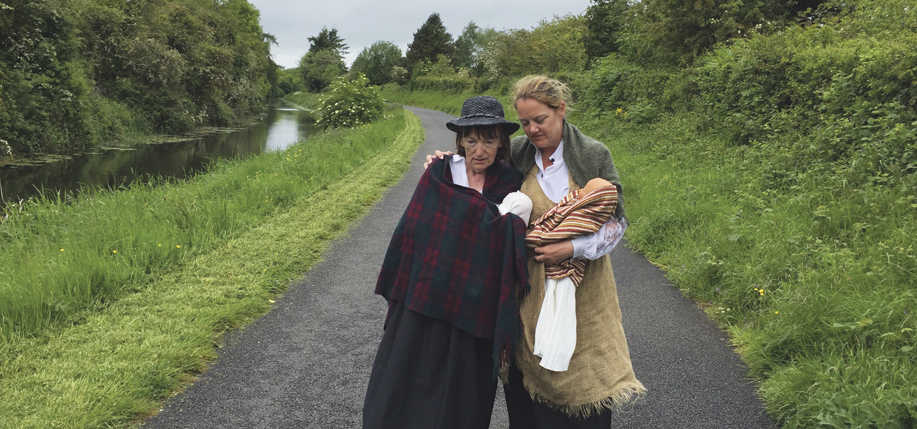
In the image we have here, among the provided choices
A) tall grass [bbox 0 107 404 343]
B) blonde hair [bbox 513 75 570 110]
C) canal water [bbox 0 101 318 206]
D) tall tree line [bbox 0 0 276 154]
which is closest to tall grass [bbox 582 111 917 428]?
blonde hair [bbox 513 75 570 110]

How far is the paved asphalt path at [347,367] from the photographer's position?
285 cm

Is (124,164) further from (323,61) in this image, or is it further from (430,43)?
(323,61)

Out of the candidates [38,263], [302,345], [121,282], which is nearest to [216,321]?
[302,345]

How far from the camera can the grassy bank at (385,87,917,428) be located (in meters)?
→ 2.76

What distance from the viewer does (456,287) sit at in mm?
1872

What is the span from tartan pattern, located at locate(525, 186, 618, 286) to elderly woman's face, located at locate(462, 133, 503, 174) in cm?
28

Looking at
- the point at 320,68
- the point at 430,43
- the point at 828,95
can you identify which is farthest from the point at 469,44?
the point at 828,95

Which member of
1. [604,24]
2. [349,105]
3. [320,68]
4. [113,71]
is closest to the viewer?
[604,24]

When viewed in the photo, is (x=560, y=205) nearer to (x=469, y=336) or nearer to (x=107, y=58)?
(x=469, y=336)

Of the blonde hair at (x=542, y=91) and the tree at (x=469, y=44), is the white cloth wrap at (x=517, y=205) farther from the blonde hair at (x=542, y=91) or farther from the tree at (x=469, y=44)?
the tree at (x=469, y=44)

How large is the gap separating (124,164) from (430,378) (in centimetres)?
1813

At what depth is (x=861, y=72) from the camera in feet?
18.8

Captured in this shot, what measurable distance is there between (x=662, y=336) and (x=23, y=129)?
1851 cm

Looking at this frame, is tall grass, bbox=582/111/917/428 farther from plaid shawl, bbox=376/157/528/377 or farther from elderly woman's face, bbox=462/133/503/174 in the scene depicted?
elderly woman's face, bbox=462/133/503/174
